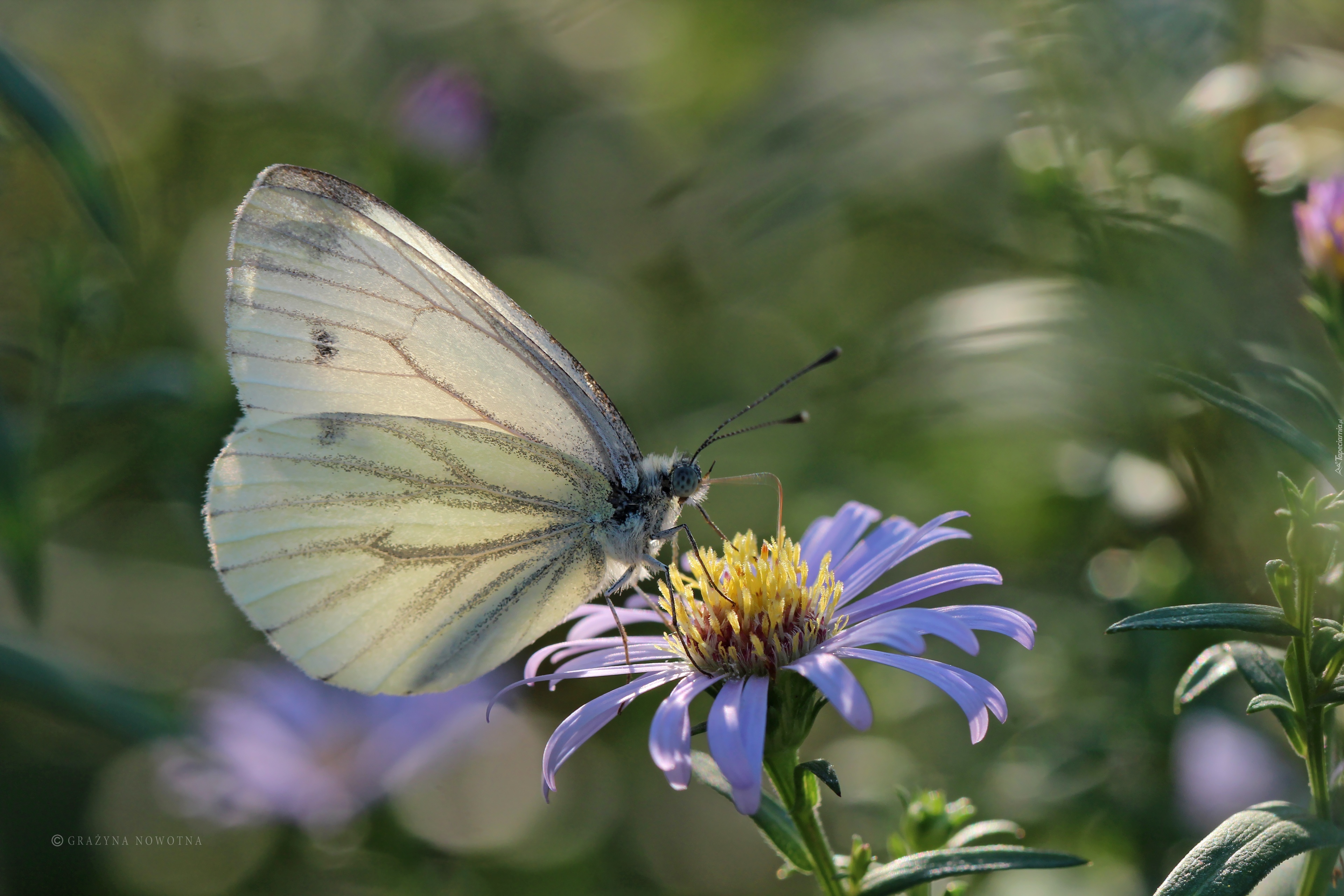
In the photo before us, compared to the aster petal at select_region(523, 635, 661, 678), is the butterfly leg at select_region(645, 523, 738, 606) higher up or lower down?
higher up

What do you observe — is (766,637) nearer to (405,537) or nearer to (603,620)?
(603,620)

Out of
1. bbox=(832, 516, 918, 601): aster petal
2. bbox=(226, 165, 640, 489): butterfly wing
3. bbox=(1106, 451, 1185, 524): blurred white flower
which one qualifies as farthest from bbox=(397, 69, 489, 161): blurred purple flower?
bbox=(1106, 451, 1185, 524): blurred white flower

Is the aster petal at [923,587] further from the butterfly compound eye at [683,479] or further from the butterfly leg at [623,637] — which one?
the butterfly compound eye at [683,479]

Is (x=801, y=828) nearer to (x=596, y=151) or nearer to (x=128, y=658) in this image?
(x=128, y=658)

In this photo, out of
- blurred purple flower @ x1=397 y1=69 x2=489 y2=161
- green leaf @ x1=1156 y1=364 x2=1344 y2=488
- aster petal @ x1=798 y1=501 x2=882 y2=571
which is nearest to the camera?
green leaf @ x1=1156 y1=364 x2=1344 y2=488

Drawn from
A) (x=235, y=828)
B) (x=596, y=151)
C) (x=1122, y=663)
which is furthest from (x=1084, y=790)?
(x=596, y=151)

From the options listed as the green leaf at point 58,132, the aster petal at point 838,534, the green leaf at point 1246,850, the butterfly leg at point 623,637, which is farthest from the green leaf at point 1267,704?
the green leaf at point 58,132

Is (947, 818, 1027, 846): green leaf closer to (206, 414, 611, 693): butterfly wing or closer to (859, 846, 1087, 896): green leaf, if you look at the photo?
(859, 846, 1087, 896): green leaf
